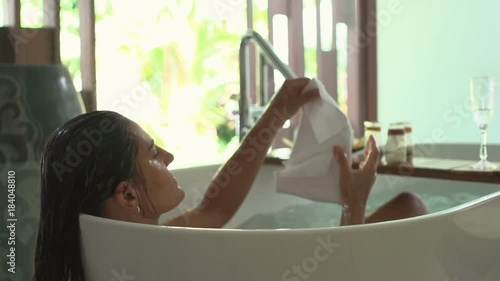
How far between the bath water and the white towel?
31cm

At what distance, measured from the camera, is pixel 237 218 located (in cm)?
171

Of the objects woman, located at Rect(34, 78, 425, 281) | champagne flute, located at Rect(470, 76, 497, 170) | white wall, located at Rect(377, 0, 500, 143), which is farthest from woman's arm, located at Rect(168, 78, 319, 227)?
white wall, located at Rect(377, 0, 500, 143)

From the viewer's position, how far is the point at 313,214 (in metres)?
1.79

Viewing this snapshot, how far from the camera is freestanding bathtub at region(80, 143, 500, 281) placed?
781mm

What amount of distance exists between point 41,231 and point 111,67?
1.08m

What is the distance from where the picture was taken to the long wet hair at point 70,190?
90 centimetres

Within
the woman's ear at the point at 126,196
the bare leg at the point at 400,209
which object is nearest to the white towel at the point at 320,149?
the bare leg at the point at 400,209

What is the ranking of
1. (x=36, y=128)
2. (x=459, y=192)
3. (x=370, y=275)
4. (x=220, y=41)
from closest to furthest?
(x=370, y=275) < (x=36, y=128) < (x=459, y=192) < (x=220, y=41)

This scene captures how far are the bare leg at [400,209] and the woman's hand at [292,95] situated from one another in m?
0.36

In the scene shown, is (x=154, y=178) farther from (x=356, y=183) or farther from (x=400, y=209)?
(x=400, y=209)

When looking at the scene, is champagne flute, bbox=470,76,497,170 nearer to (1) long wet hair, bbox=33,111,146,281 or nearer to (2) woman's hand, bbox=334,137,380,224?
(2) woman's hand, bbox=334,137,380,224

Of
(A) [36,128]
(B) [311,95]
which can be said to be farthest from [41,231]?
(B) [311,95]

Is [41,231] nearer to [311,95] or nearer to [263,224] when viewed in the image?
[311,95]

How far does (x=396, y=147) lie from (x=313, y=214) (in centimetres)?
31
